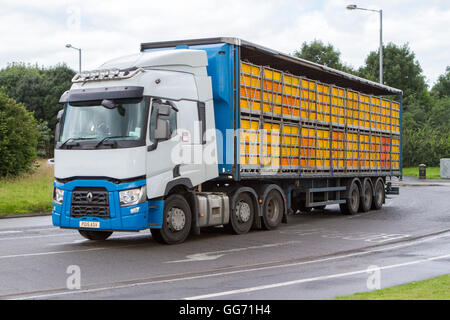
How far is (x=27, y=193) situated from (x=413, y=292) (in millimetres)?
18081

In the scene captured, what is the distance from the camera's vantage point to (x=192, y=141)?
42.5 feet

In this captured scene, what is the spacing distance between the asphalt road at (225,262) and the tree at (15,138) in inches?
453

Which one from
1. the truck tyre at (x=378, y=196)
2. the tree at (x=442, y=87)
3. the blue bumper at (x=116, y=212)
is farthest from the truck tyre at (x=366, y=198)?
the tree at (x=442, y=87)

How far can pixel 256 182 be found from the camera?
50.8ft

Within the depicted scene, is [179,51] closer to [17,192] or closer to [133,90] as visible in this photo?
[133,90]

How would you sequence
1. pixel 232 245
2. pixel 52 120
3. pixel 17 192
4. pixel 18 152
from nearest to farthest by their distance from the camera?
pixel 232 245 → pixel 17 192 → pixel 18 152 → pixel 52 120

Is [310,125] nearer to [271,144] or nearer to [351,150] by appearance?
[271,144]

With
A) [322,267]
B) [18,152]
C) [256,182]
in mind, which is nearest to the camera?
[322,267]

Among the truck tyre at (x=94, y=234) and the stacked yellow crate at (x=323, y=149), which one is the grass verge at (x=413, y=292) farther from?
the stacked yellow crate at (x=323, y=149)

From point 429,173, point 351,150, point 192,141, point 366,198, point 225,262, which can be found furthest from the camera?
point 429,173

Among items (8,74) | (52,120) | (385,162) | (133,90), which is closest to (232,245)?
(133,90)

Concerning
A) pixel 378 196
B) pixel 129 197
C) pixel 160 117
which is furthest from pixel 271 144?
pixel 378 196

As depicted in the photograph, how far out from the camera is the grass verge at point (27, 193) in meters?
20.2

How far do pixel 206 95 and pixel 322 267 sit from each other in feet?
16.9
